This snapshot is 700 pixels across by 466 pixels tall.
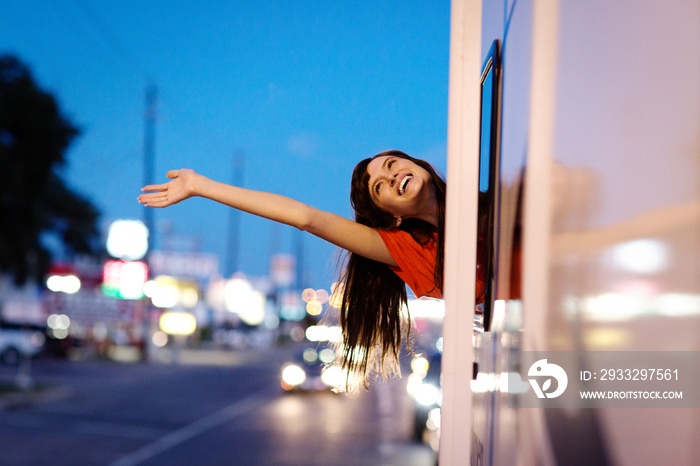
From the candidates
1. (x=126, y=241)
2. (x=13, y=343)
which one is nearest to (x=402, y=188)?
(x=13, y=343)

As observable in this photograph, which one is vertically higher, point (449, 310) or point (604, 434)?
point (449, 310)

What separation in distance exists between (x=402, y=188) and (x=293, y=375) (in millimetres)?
17318

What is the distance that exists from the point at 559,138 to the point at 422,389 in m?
8.83

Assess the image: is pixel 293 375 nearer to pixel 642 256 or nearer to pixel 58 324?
pixel 642 256

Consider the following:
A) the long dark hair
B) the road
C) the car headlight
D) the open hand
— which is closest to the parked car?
the road

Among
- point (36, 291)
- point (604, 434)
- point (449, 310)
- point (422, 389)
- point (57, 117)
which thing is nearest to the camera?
point (604, 434)

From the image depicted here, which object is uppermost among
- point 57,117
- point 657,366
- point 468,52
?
point 57,117

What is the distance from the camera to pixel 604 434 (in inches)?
48.3

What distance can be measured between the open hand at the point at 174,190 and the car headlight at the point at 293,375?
17094 mm

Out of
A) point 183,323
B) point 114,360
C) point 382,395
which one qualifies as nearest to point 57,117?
point 114,360

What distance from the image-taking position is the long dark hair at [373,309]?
2590 mm

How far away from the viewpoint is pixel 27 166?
26.0 metres

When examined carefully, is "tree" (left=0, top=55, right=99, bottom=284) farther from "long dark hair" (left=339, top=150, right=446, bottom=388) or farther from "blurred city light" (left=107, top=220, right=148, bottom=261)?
"long dark hair" (left=339, top=150, right=446, bottom=388)

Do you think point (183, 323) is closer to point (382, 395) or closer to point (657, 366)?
point (382, 395)
